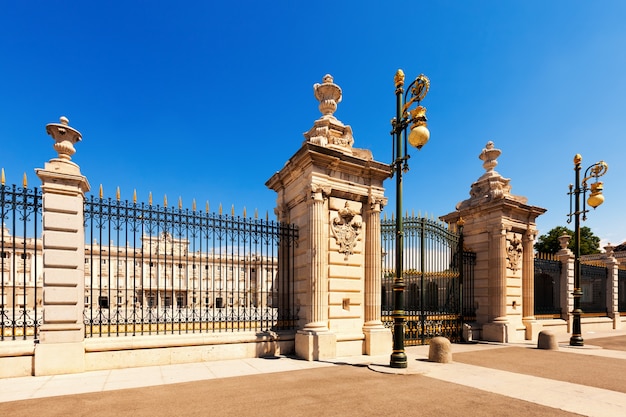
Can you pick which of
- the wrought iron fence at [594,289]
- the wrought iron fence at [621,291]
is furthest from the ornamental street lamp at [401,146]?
the wrought iron fence at [621,291]

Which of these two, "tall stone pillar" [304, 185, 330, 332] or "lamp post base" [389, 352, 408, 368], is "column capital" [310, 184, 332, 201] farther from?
"lamp post base" [389, 352, 408, 368]

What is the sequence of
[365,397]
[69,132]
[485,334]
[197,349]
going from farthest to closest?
[485,334] → [197,349] → [69,132] → [365,397]

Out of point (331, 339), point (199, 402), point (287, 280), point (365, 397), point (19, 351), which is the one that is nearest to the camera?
point (199, 402)

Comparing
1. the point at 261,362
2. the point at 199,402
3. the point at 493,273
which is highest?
the point at 493,273

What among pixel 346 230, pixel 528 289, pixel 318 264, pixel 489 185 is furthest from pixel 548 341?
pixel 318 264

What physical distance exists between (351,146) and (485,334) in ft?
32.8

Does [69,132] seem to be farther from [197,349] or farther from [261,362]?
[261,362]

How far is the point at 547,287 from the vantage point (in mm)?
20344

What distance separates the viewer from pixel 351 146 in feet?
38.0

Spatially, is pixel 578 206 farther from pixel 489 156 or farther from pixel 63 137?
pixel 63 137

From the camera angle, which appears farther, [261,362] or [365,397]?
[261,362]

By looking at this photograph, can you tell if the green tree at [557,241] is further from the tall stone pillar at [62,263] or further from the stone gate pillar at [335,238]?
the tall stone pillar at [62,263]

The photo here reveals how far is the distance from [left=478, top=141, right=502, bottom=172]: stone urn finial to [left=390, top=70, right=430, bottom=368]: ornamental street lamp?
325 inches

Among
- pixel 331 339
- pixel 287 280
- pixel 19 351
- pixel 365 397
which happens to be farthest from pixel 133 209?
pixel 365 397
